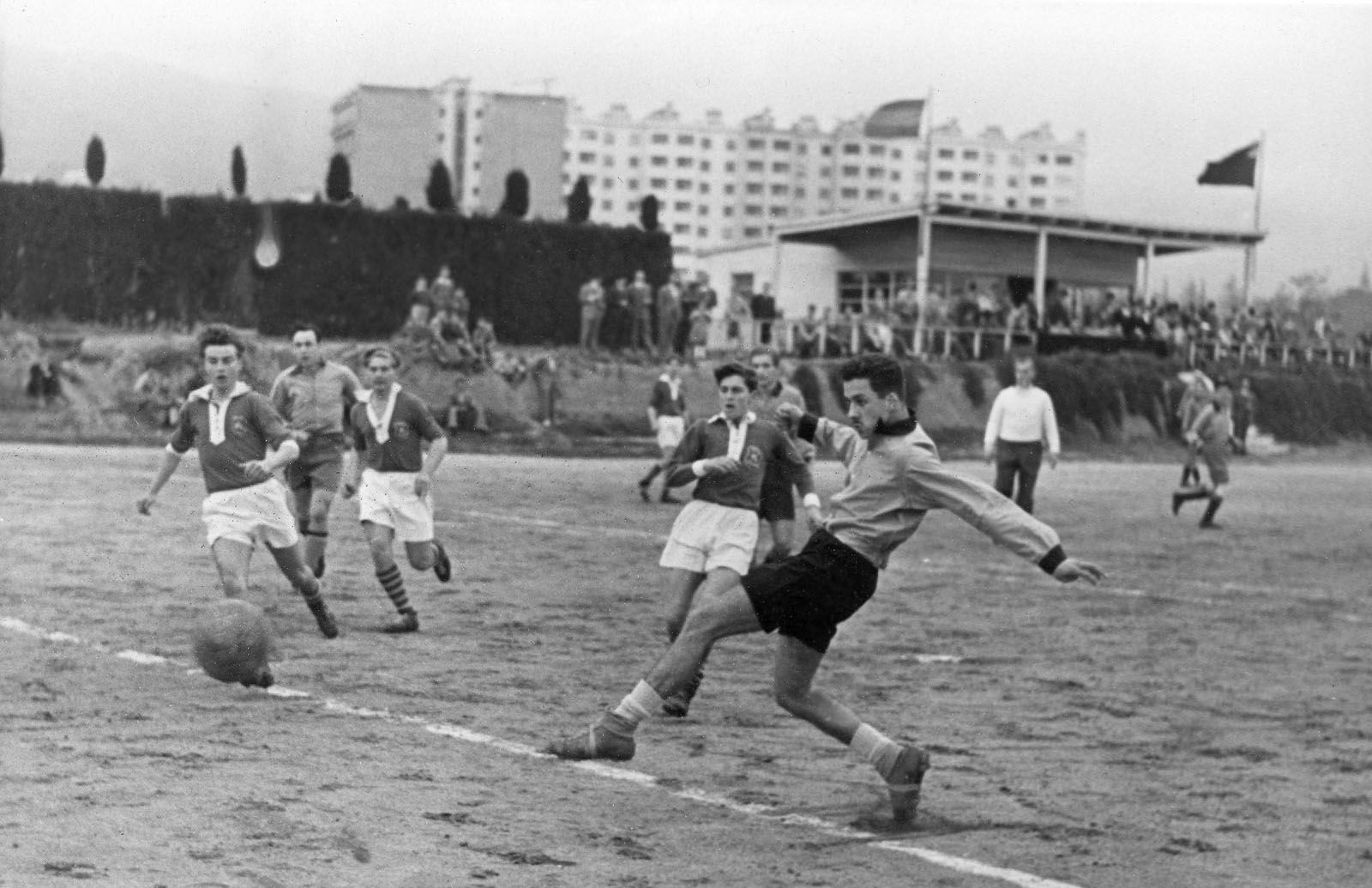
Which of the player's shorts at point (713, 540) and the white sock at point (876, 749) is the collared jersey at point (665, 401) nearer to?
the player's shorts at point (713, 540)

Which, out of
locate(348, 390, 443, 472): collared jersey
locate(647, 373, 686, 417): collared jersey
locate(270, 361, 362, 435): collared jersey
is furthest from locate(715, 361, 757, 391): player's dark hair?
locate(647, 373, 686, 417): collared jersey

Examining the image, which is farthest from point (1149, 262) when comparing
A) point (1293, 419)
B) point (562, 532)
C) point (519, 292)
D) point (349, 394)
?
point (349, 394)

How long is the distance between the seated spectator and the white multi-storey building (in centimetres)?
733

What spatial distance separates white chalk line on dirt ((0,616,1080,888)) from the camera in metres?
6.63

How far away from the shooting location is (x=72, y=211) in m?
40.1

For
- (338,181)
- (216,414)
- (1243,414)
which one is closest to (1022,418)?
(216,414)

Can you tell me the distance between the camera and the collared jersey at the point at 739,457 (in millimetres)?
10258

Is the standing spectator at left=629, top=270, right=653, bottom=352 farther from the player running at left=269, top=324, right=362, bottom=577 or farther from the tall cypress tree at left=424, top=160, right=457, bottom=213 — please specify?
the player running at left=269, top=324, right=362, bottom=577

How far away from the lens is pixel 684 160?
8512cm

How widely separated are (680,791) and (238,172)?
117ft

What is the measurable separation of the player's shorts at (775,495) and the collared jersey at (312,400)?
4.77 meters

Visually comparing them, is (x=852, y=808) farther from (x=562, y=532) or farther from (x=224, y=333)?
(x=562, y=532)

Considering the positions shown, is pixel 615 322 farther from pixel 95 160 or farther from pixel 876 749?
pixel 876 749

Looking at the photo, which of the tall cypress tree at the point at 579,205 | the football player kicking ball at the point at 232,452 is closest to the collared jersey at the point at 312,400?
the football player kicking ball at the point at 232,452
